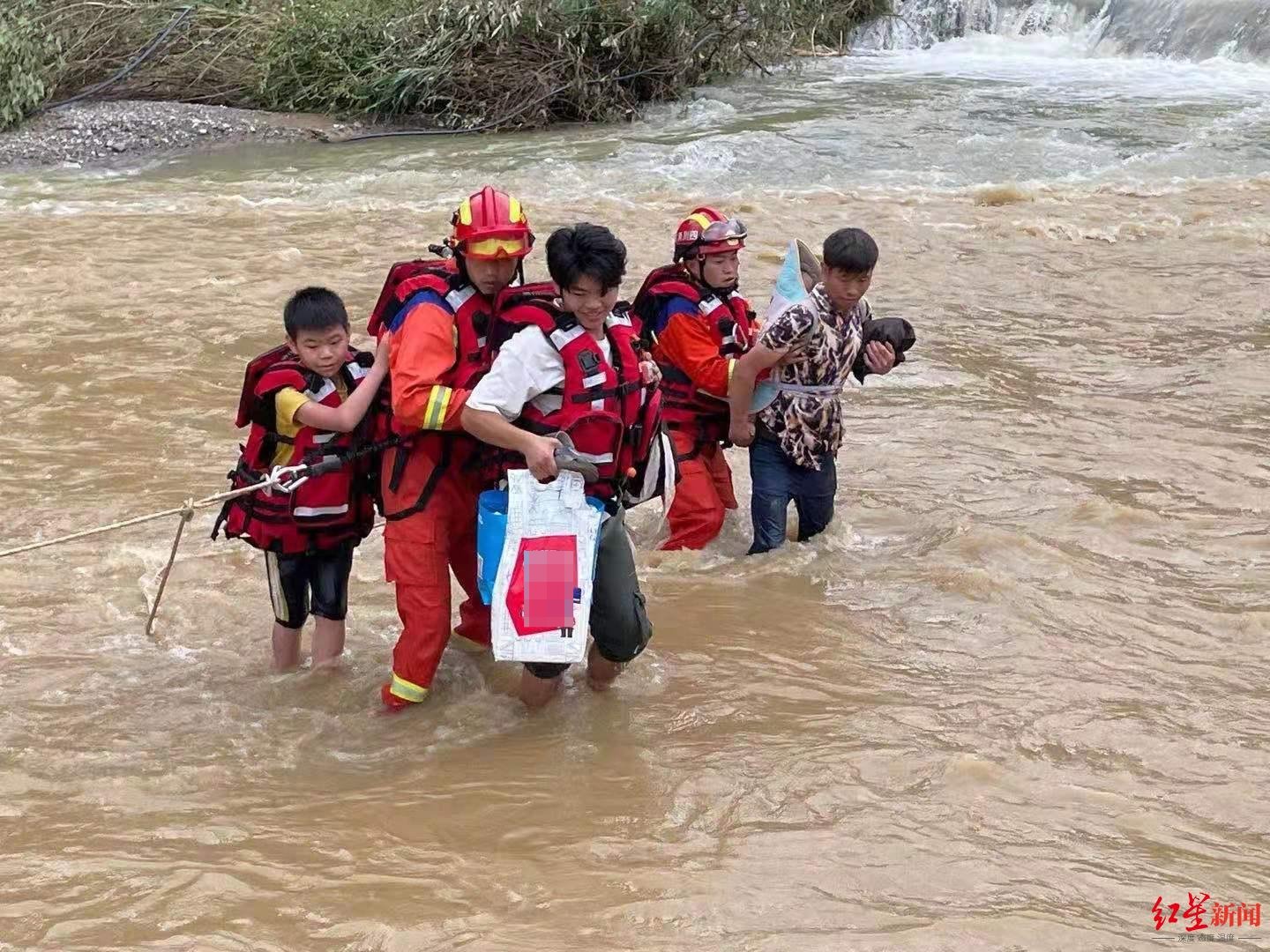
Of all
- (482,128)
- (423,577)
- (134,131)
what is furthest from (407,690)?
(482,128)

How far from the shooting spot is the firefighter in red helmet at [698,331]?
5656 millimetres

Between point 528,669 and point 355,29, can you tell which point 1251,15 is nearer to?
point 355,29

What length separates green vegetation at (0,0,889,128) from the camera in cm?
1809

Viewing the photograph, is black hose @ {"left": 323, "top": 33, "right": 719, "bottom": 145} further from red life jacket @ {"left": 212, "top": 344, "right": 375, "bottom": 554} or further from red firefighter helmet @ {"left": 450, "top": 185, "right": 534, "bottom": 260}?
red firefighter helmet @ {"left": 450, "top": 185, "right": 534, "bottom": 260}

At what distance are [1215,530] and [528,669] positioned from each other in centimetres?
320

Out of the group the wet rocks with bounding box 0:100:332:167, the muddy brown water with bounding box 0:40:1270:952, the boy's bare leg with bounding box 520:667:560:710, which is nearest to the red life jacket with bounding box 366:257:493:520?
the boy's bare leg with bounding box 520:667:560:710

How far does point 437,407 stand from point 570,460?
411 millimetres

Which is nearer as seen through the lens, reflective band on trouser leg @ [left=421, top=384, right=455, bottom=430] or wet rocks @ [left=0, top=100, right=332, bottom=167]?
reflective band on trouser leg @ [left=421, top=384, right=455, bottom=430]

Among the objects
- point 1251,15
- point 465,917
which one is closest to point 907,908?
point 465,917

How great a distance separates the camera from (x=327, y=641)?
16.4 feet

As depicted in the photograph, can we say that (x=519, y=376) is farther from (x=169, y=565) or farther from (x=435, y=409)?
(x=169, y=565)

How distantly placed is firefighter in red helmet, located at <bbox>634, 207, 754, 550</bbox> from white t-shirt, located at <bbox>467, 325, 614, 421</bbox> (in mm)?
1382

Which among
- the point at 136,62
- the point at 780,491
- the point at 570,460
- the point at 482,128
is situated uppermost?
the point at 136,62

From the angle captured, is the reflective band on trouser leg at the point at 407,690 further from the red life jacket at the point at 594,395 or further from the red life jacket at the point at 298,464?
the red life jacket at the point at 594,395
